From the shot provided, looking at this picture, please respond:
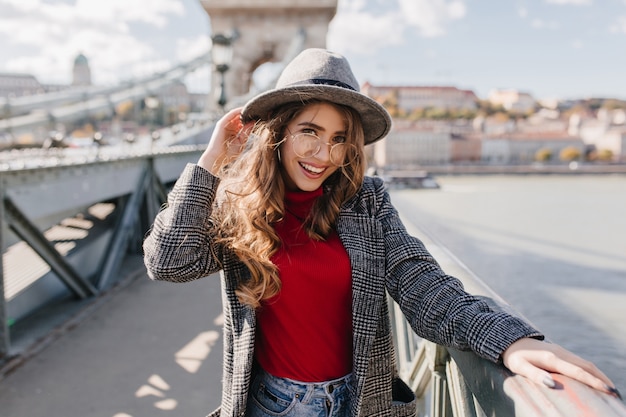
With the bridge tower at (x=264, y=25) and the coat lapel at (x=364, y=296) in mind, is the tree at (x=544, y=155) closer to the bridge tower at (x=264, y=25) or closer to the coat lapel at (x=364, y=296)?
the bridge tower at (x=264, y=25)

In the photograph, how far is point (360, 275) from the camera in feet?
3.14

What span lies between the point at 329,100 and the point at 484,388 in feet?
1.85

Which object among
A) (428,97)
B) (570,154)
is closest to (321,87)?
(570,154)

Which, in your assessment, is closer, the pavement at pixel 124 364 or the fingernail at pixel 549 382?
the fingernail at pixel 549 382

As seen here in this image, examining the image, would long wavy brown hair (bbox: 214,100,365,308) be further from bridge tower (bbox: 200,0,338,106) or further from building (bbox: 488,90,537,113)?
→ building (bbox: 488,90,537,113)

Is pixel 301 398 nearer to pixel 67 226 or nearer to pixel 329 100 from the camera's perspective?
pixel 329 100

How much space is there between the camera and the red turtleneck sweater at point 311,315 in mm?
970

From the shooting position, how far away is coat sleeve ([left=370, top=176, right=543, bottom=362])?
0.73 meters

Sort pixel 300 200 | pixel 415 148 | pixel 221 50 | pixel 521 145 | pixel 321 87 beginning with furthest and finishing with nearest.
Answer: pixel 521 145, pixel 415 148, pixel 221 50, pixel 300 200, pixel 321 87

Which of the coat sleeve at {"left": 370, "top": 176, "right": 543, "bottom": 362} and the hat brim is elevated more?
the hat brim

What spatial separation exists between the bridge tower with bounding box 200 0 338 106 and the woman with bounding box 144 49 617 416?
13.6 meters

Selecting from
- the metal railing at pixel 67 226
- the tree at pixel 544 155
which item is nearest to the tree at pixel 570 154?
the tree at pixel 544 155

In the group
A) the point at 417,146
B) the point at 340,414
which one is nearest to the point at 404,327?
the point at 340,414

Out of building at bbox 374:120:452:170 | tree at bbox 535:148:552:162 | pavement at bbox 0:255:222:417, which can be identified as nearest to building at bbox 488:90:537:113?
tree at bbox 535:148:552:162
